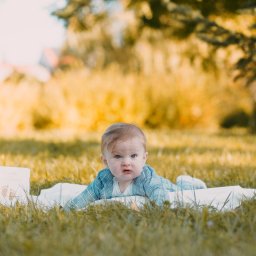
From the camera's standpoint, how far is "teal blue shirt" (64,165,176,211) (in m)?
3.44

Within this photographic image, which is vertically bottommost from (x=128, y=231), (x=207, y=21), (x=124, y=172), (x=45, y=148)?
(x=128, y=231)

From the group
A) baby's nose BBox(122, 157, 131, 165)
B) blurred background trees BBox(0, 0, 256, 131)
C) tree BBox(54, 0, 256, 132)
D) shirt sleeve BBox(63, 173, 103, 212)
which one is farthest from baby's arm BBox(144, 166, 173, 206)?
blurred background trees BBox(0, 0, 256, 131)

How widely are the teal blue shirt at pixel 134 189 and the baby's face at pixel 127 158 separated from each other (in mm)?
86

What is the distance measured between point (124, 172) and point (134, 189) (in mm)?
153

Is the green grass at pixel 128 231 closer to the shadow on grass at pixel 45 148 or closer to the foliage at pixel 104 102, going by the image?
the shadow on grass at pixel 45 148

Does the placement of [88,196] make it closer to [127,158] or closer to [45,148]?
[127,158]

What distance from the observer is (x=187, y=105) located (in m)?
14.6

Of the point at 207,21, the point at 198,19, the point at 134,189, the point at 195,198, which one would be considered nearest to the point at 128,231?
the point at 195,198

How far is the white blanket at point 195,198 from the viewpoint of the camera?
10.5 ft

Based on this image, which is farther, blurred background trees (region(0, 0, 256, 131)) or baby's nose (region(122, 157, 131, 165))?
blurred background trees (region(0, 0, 256, 131))

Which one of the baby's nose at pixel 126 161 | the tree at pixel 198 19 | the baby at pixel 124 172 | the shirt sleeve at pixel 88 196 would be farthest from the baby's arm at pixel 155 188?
the tree at pixel 198 19

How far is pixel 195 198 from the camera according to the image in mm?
3154

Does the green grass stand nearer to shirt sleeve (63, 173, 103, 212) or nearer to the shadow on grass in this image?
shirt sleeve (63, 173, 103, 212)

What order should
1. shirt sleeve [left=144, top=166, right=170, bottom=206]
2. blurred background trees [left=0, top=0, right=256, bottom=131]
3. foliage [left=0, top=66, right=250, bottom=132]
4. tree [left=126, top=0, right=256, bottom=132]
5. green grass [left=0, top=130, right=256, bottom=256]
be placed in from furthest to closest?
foliage [left=0, top=66, right=250, bottom=132]
blurred background trees [left=0, top=0, right=256, bottom=131]
tree [left=126, top=0, right=256, bottom=132]
shirt sleeve [left=144, top=166, right=170, bottom=206]
green grass [left=0, top=130, right=256, bottom=256]
